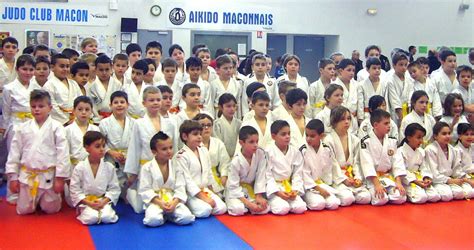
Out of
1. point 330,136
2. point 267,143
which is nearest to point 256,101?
point 267,143

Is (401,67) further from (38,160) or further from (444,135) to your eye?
(38,160)

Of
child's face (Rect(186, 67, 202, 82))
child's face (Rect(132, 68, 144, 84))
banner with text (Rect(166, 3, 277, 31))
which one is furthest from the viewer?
banner with text (Rect(166, 3, 277, 31))

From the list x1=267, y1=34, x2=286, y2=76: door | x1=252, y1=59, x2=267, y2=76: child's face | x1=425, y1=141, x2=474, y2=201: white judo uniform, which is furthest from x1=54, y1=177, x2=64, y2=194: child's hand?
x1=267, y1=34, x2=286, y2=76: door

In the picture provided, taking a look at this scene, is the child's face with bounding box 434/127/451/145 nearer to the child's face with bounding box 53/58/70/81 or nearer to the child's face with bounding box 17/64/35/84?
the child's face with bounding box 53/58/70/81

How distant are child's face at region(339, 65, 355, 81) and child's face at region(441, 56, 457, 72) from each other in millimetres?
1425

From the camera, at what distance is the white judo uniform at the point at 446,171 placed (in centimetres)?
536

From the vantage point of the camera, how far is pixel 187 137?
4.89 m

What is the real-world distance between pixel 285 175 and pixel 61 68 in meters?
2.65

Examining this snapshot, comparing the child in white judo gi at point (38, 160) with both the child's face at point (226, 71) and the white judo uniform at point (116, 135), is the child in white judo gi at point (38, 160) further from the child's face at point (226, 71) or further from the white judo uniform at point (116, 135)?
the child's face at point (226, 71)

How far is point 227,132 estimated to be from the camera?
5691mm

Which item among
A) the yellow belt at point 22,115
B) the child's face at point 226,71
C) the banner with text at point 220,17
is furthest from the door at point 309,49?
the yellow belt at point 22,115

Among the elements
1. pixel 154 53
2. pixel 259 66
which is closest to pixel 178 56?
pixel 154 53

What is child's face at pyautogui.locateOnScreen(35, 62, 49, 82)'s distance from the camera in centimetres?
538

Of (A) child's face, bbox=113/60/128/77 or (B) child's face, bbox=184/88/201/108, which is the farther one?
(A) child's face, bbox=113/60/128/77
